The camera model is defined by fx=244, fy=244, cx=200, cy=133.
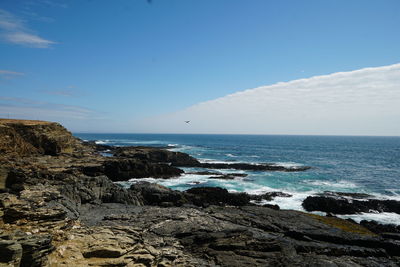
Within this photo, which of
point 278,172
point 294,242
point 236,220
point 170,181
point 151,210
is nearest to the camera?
point 294,242

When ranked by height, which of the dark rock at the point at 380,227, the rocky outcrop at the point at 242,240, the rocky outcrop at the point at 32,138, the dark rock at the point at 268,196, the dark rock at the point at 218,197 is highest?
the rocky outcrop at the point at 32,138

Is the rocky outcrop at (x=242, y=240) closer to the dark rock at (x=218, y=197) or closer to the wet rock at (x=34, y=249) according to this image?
the wet rock at (x=34, y=249)

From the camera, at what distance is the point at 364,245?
14.5m

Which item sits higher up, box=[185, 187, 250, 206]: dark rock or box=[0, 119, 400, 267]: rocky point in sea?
box=[0, 119, 400, 267]: rocky point in sea

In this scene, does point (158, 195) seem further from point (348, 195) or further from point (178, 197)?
point (348, 195)

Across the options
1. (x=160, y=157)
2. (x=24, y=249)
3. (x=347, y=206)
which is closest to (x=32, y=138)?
(x=160, y=157)

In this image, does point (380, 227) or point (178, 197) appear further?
point (178, 197)

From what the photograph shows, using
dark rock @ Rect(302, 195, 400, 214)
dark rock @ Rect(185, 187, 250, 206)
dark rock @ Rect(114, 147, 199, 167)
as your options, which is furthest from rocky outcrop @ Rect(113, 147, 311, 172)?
dark rock @ Rect(185, 187, 250, 206)

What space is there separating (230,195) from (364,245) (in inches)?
844

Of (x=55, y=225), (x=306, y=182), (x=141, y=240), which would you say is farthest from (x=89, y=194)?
(x=306, y=182)

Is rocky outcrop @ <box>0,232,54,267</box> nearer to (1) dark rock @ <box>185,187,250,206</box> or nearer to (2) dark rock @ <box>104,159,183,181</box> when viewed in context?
(1) dark rock @ <box>185,187,250,206</box>

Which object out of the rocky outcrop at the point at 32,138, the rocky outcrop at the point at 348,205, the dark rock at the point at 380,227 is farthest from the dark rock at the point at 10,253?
the rocky outcrop at the point at 32,138

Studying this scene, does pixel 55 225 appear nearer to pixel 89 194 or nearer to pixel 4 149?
pixel 89 194

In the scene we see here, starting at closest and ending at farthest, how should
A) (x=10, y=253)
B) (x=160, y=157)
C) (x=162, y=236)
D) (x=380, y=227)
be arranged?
1. (x=10, y=253)
2. (x=162, y=236)
3. (x=380, y=227)
4. (x=160, y=157)
